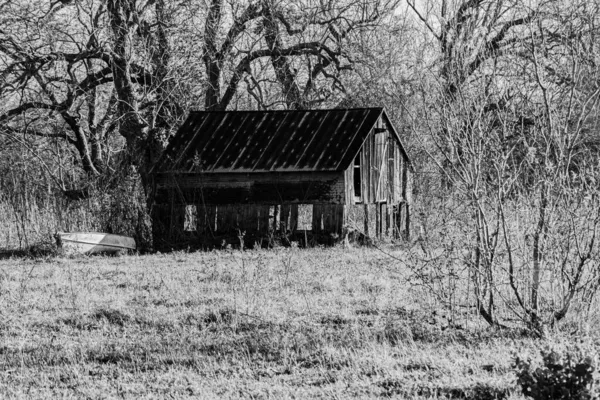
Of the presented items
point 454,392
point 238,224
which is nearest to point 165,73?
point 238,224

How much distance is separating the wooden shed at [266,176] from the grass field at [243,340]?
6590 millimetres

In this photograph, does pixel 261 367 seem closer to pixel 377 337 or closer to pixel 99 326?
pixel 377 337

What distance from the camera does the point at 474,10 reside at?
9.55 m

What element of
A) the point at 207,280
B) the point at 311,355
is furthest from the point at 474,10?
the point at 207,280

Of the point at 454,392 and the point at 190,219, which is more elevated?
the point at 190,219

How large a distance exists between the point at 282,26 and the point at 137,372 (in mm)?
20887

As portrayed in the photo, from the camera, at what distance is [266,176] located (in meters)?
21.9

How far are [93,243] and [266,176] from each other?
14.6ft

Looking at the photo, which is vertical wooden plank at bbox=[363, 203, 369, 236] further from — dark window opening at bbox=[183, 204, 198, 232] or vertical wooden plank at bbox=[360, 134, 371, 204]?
dark window opening at bbox=[183, 204, 198, 232]

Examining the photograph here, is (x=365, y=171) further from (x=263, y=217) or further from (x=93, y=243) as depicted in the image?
(x=93, y=243)

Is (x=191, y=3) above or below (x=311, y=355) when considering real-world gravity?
above

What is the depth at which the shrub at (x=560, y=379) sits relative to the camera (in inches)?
241

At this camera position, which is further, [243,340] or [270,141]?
[270,141]

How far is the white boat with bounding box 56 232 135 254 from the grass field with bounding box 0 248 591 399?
4.96 meters
